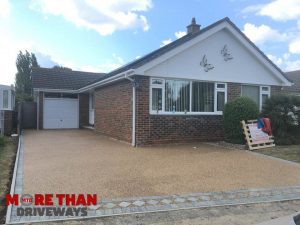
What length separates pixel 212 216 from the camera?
467cm

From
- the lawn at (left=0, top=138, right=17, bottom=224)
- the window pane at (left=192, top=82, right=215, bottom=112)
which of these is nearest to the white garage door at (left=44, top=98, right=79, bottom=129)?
the lawn at (left=0, top=138, right=17, bottom=224)

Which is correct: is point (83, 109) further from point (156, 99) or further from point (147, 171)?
point (147, 171)

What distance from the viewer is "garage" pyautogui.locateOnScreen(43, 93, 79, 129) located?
2066cm

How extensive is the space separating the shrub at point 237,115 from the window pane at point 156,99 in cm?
273

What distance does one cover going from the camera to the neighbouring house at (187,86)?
1181cm

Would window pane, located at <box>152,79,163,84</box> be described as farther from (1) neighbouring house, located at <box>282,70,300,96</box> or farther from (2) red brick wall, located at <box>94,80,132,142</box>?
(1) neighbouring house, located at <box>282,70,300,96</box>

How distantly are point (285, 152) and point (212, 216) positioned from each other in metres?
6.99

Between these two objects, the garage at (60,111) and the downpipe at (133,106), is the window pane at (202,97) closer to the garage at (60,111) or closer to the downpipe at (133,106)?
the downpipe at (133,106)

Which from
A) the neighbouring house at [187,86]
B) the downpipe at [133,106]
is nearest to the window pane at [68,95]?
the neighbouring house at [187,86]

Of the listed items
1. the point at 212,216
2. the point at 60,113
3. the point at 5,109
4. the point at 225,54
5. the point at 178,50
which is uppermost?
the point at 225,54

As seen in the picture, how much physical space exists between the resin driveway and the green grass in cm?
79

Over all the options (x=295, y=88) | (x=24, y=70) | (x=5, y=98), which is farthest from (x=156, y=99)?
(x=24, y=70)

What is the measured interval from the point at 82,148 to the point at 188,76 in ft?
17.0

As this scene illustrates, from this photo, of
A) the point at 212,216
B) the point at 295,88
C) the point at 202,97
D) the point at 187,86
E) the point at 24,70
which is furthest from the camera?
the point at 24,70
